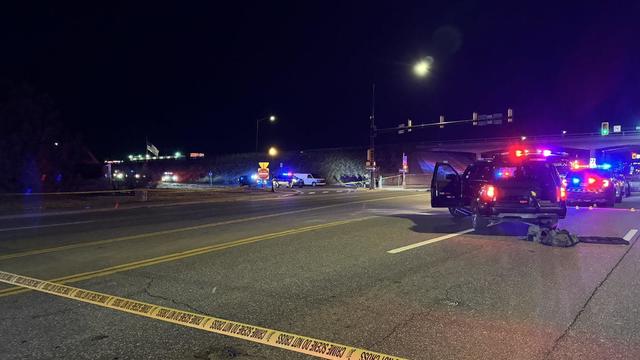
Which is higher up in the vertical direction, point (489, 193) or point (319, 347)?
point (489, 193)

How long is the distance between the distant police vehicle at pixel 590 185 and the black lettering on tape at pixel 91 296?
1859 cm

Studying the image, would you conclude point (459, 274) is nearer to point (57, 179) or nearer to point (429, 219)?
point (429, 219)

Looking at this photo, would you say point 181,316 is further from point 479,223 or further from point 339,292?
point 479,223

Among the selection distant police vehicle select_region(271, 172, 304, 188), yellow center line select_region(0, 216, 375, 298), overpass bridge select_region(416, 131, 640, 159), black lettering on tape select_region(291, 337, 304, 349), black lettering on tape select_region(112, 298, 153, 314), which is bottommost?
black lettering on tape select_region(291, 337, 304, 349)

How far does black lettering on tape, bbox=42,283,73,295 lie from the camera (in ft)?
21.5

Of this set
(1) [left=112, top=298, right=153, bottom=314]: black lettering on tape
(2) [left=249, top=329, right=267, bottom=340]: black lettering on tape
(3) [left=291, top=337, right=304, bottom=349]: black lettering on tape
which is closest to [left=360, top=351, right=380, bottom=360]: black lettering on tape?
(3) [left=291, top=337, right=304, bottom=349]: black lettering on tape

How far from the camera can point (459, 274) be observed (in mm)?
7660

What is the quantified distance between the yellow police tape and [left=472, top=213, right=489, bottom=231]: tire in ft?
27.8

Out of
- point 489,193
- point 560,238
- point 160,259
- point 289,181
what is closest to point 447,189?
point 489,193

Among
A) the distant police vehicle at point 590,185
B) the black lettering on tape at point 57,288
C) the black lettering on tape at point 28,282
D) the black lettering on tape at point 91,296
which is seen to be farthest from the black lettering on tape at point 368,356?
the distant police vehicle at point 590,185

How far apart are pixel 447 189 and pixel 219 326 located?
10.5 metres

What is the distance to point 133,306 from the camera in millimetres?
5898

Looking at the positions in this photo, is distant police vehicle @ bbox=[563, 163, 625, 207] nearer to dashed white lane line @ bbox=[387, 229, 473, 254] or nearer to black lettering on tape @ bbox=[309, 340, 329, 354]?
dashed white lane line @ bbox=[387, 229, 473, 254]

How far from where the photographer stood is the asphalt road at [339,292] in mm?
4652
